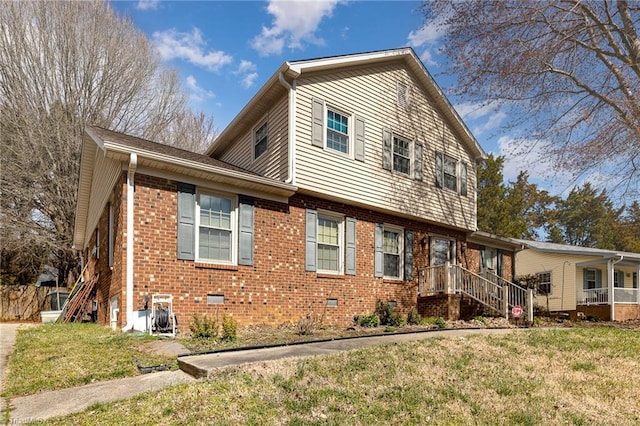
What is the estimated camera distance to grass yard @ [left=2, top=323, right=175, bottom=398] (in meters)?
5.39

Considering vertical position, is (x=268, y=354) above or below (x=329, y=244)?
below

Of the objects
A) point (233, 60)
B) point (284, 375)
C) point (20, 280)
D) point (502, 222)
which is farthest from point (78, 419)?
point (502, 222)

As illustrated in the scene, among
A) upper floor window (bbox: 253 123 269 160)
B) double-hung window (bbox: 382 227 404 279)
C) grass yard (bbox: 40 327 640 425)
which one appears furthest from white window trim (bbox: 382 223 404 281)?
grass yard (bbox: 40 327 640 425)

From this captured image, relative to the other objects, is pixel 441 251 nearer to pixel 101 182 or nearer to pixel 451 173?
pixel 451 173

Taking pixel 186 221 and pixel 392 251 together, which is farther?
pixel 392 251

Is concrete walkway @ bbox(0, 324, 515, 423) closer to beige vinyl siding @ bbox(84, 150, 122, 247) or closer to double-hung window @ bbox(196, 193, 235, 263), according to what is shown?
double-hung window @ bbox(196, 193, 235, 263)

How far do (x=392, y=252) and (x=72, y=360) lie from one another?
9358mm

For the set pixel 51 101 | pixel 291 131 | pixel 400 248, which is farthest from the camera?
pixel 51 101

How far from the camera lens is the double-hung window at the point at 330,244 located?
11.9 meters

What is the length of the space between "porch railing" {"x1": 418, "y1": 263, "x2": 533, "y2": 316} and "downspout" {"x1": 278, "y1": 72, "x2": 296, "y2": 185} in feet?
18.2

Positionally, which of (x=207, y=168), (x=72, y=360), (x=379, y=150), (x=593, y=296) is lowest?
(x=593, y=296)

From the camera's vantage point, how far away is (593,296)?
2169 centimetres

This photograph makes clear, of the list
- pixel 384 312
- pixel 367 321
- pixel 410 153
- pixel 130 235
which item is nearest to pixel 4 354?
pixel 130 235

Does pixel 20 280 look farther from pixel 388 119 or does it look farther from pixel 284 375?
pixel 284 375
